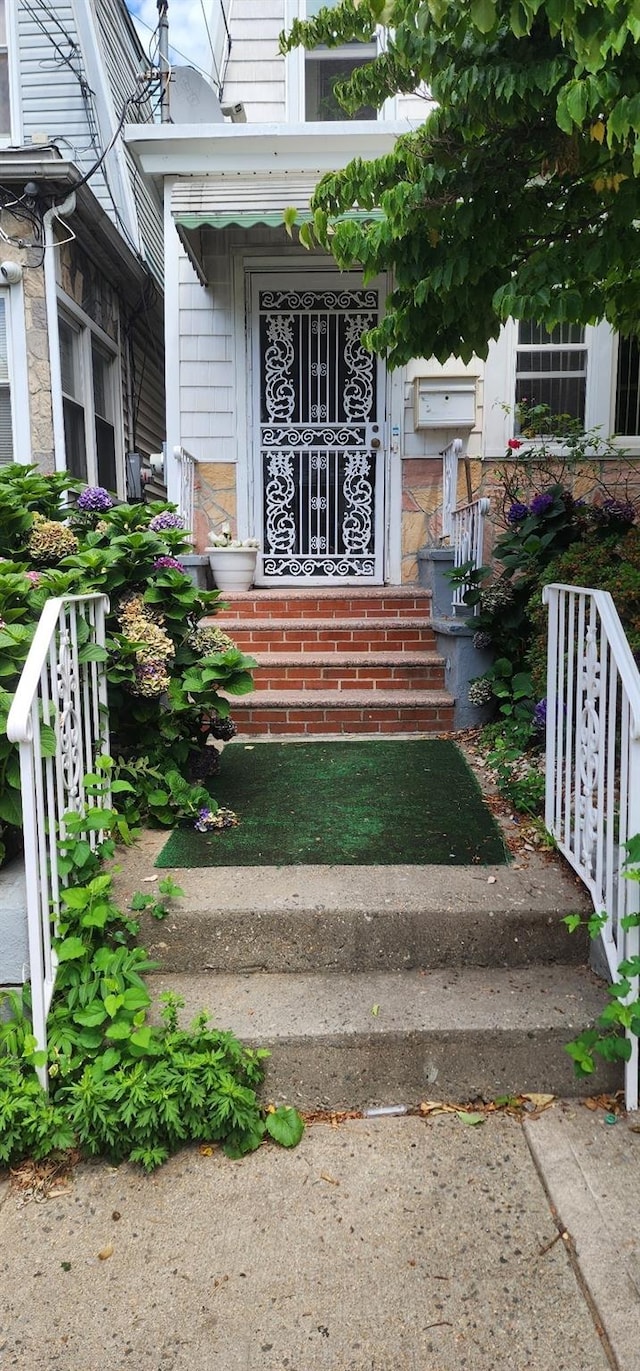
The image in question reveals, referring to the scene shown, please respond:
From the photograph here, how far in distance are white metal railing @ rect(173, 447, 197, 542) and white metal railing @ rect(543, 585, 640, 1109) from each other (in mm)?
3432

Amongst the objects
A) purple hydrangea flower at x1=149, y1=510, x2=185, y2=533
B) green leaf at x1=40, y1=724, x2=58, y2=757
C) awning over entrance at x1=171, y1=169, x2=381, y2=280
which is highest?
awning over entrance at x1=171, y1=169, x2=381, y2=280

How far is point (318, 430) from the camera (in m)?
6.14

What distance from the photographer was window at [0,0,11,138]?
237 inches

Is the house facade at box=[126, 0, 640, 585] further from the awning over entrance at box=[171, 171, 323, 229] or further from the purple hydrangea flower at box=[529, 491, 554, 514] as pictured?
the purple hydrangea flower at box=[529, 491, 554, 514]

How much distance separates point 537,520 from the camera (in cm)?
443

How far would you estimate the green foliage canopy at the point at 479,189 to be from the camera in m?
2.26

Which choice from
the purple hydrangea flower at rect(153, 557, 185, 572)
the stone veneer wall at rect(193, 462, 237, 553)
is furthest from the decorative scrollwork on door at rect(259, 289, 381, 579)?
the purple hydrangea flower at rect(153, 557, 185, 572)

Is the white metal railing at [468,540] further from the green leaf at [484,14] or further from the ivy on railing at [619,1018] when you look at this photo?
the green leaf at [484,14]

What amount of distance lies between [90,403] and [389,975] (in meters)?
5.62

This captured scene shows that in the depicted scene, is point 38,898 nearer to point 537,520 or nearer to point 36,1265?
point 36,1265

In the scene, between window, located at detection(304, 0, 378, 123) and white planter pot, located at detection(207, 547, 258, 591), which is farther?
window, located at detection(304, 0, 378, 123)

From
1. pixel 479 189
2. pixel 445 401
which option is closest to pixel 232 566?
pixel 445 401

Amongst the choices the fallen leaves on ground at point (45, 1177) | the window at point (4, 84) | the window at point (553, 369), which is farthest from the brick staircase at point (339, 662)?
the window at point (4, 84)

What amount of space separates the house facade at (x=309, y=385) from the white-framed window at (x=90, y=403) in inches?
34.5
